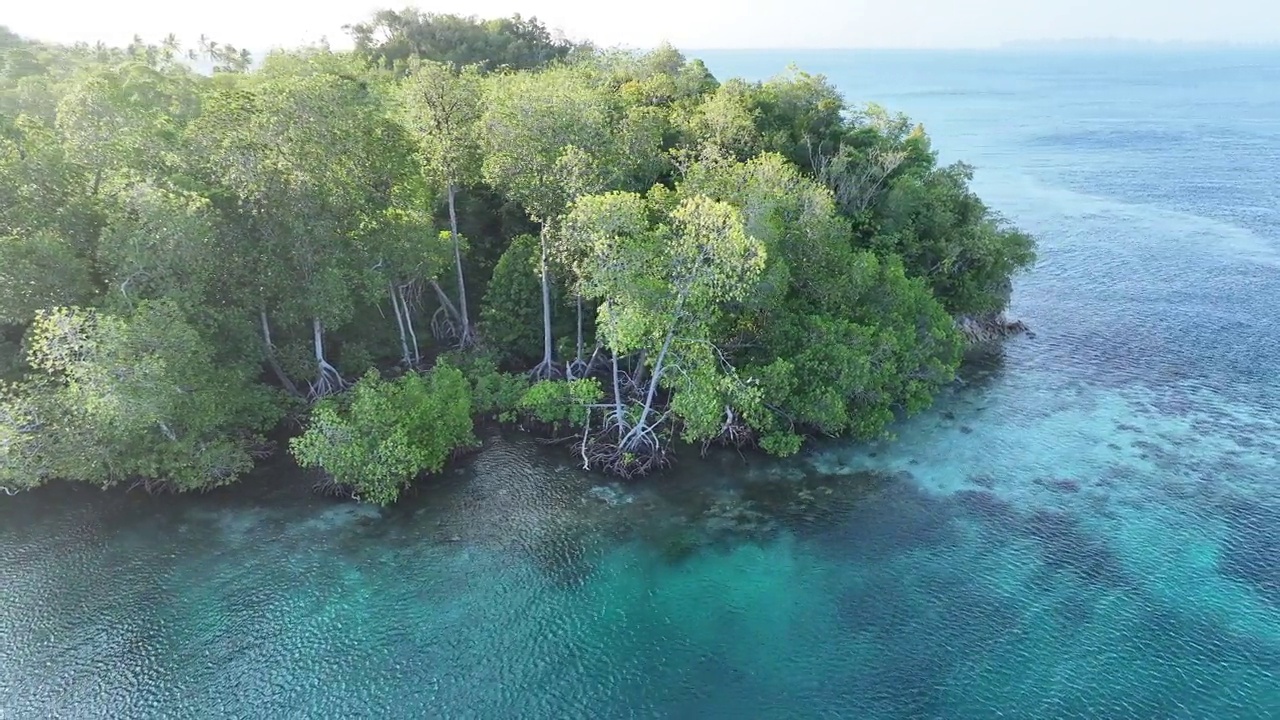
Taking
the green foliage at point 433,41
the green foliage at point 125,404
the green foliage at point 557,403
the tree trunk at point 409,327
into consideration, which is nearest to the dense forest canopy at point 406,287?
the green foliage at point 125,404

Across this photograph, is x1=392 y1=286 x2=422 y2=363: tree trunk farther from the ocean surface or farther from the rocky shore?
the rocky shore

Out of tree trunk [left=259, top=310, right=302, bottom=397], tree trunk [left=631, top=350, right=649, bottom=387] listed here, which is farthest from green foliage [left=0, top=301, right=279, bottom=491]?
tree trunk [left=631, top=350, right=649, bottom=387]

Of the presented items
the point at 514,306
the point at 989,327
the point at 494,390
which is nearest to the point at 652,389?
the point at 494,390

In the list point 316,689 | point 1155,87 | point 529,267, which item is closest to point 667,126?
point 529,267

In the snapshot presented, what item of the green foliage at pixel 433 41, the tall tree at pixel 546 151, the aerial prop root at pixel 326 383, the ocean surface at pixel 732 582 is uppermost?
the green foliage at pixel 433 41

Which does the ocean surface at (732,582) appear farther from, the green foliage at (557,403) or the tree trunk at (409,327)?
the tree trunk at (409,327)

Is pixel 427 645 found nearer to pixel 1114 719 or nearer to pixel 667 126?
pixel 1114 719
